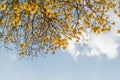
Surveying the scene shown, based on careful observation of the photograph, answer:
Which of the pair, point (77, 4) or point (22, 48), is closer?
point (77, 4)

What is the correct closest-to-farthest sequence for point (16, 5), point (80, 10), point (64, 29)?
point (16, 5)
point (80, 10)
point (64, 29)

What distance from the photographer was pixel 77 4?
46.1 ft

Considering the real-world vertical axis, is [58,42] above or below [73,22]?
below

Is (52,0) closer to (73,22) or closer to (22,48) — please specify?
(73,22)

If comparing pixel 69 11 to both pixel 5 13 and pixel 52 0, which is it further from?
pixel 5 13

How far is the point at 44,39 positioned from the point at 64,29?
0.96 m

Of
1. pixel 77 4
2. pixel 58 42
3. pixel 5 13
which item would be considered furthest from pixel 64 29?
pixel 5 13

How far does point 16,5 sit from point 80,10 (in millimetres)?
3176

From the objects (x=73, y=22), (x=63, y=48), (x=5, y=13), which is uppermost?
(x=5, y=13)

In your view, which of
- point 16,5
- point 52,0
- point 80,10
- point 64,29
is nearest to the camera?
point 16,5

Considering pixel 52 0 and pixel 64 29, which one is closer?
pixel 52 0

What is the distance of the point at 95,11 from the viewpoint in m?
14.3

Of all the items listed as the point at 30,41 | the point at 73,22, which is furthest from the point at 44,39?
the point at 73,22

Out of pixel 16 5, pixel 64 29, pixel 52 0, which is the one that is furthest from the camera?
pixel 64 29
